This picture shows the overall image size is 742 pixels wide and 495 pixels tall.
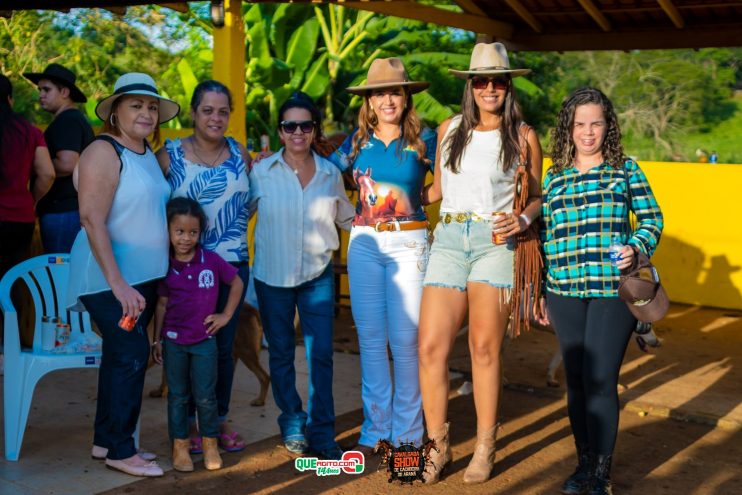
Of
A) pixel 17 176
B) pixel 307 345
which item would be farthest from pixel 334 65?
pixel 307 345

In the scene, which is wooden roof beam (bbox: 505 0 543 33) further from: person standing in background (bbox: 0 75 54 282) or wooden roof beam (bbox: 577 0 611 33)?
person standing in background (bbox: 0 75 54 282)

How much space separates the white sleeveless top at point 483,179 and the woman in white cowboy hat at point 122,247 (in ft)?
4.73

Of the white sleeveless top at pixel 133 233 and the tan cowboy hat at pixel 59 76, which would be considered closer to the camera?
the white sleeveless top at pixel 133 233

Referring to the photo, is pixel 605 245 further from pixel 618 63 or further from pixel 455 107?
pixel 618 63

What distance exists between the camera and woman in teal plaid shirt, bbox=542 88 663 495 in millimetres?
4211

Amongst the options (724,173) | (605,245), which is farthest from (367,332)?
(724,173)

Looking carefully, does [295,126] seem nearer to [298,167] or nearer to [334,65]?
[298,167]

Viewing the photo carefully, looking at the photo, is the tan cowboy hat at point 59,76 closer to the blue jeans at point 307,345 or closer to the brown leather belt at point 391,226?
the blue jeans at point 307,345

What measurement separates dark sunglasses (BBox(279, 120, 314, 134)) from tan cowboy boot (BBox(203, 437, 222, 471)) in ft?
5.32

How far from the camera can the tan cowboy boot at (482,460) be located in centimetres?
454

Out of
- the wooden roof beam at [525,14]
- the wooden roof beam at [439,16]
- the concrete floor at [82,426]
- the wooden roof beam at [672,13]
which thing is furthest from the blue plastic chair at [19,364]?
the wooden roof beam at [672,13]

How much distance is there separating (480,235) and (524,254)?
0.73 feet

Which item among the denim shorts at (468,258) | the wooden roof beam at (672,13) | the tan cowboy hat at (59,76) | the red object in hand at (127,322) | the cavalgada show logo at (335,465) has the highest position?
the wooden roof beam at (672,13)

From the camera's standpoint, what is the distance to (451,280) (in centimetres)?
443
